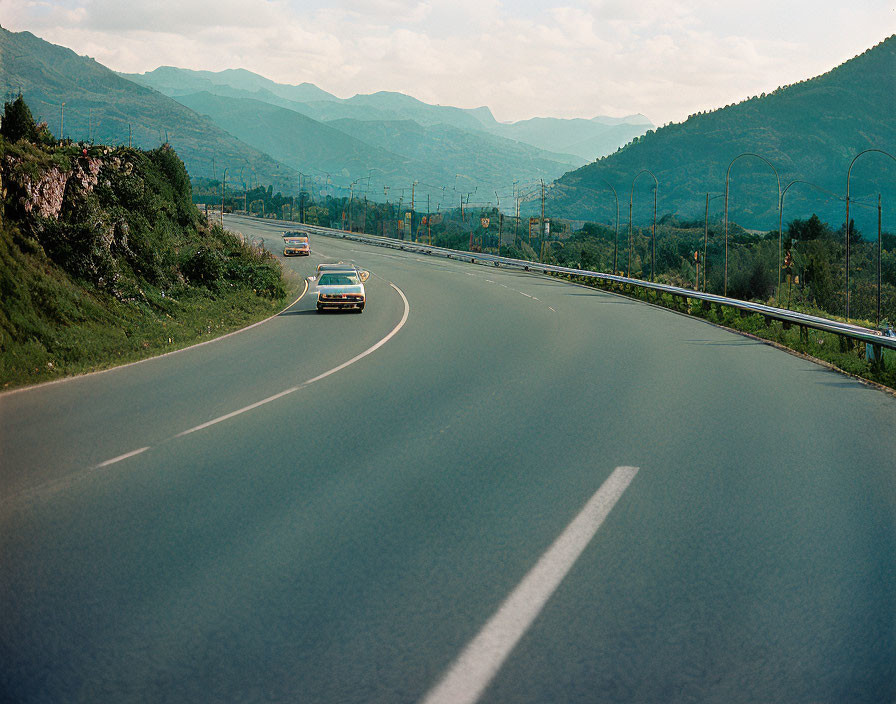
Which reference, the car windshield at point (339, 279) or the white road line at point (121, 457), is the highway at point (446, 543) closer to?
the white road line at point (121, 457)

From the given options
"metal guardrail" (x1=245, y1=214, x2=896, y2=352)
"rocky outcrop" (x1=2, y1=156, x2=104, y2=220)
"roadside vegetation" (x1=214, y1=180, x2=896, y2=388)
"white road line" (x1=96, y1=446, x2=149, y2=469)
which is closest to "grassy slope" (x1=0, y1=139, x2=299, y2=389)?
"rocky outcrop" (x1=2, y1=156, x2=104, y2=220)

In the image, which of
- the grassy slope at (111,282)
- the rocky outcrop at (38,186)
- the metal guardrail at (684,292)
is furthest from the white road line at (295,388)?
the metal guardrail at (684,292)

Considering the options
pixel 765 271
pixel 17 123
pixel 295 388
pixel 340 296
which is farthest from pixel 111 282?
pixel 765 271

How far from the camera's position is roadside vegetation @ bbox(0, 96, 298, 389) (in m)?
17.6

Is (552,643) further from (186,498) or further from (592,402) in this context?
(592,402)

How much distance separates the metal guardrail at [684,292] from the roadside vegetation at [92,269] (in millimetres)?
14982

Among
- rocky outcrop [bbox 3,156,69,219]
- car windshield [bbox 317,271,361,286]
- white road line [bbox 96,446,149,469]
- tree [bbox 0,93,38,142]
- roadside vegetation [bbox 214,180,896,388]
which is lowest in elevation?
roadside vegetation [bbox 214,180,896,388]

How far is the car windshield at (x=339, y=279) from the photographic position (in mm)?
31047

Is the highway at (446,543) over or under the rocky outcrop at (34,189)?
under

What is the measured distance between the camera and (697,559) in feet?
19.6

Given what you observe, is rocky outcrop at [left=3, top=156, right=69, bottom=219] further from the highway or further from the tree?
the highway

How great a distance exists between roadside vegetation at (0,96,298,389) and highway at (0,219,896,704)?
11.6 feet

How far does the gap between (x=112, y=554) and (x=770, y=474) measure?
6029 millimetres

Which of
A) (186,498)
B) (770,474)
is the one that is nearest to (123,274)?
(186,498)
